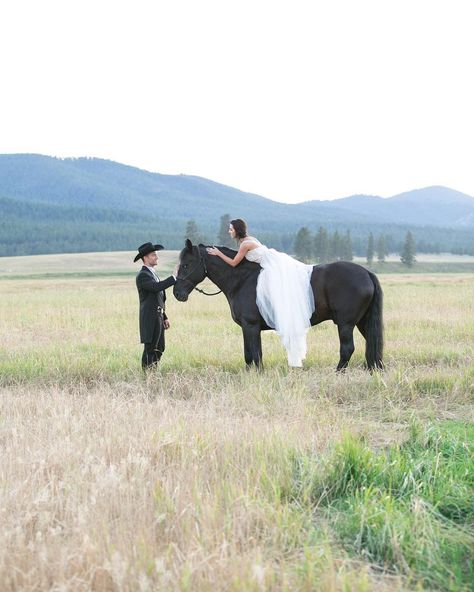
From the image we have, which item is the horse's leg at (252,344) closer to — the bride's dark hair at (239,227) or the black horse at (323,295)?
the black horse at (323,295)

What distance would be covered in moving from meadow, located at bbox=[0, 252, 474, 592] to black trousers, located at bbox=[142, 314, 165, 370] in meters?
0.30

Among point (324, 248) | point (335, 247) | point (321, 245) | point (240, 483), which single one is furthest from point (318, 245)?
point (240, 483)

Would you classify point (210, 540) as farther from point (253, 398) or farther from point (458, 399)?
point (458, 399)

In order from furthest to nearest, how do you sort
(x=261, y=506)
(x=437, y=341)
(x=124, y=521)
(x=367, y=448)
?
(x=437, y=341)
(x=367, y=448)
(x=261, y=506)
(x=124, y=521)

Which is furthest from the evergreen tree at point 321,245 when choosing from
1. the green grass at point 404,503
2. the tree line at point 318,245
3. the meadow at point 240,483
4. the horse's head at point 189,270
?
the green grass at point 404,503

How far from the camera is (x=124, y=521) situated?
11.8ft

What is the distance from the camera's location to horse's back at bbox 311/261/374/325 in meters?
8.69

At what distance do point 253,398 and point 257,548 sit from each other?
3747 mm

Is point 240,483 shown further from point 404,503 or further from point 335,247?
point 335,247

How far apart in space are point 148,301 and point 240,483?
4958 millimetres

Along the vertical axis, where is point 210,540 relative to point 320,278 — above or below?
below

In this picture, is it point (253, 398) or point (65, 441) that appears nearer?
point (65, 441)

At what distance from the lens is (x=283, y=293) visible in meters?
8.66

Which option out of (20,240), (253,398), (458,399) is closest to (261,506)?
(253,398)
